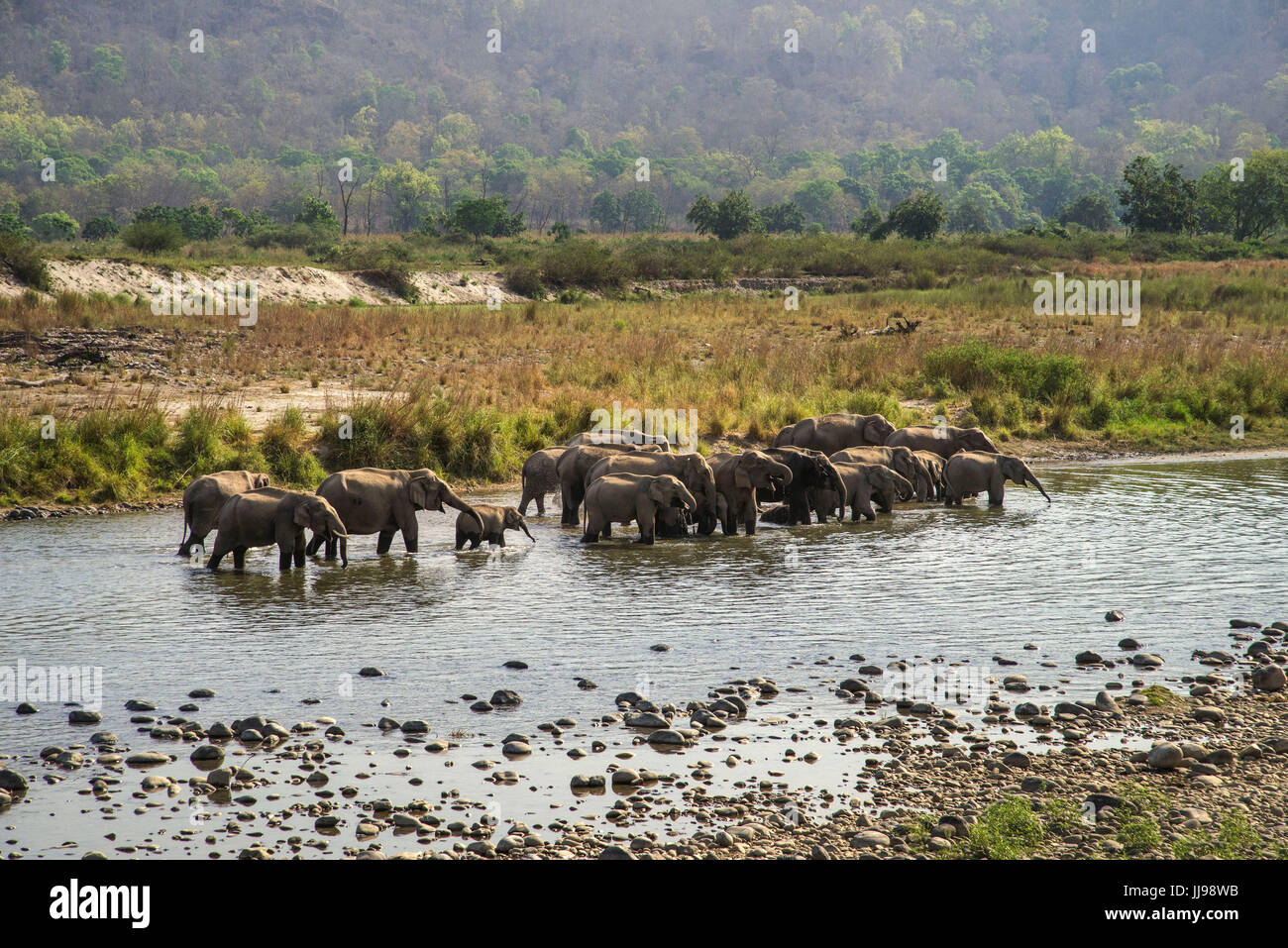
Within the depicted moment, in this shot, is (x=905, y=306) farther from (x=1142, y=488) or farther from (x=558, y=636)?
(x=558, y=636)

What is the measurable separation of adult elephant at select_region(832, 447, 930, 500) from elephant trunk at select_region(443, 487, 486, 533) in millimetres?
5111

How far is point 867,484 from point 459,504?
5.56m

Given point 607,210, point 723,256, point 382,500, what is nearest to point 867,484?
point 382,500

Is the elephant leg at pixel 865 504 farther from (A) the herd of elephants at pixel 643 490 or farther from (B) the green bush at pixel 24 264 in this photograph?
(B) the green bush at pixel 24 264

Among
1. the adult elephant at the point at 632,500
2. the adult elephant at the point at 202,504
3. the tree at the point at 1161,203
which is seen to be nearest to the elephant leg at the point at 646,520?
the adult elephant at the point at 632,500

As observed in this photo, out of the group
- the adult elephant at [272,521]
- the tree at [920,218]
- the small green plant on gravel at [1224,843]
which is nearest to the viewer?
the small green plant on gravel at [1224,843]

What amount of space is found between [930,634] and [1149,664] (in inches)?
69.3

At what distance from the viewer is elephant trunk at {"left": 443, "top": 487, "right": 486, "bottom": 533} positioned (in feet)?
46.1

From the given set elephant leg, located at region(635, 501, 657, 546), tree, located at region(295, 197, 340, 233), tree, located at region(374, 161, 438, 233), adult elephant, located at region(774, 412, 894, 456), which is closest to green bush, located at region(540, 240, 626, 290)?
tree, located at region(295, 197, 340, 233)

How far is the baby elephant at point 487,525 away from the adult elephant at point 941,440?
6.61 metres

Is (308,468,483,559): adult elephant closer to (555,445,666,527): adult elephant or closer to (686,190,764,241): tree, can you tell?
(555,445,666,527): adult elephant

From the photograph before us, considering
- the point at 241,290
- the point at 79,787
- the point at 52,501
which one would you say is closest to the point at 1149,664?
the point at 79,787

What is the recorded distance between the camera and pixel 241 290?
1656 inches

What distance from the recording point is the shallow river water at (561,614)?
855 centimetres
